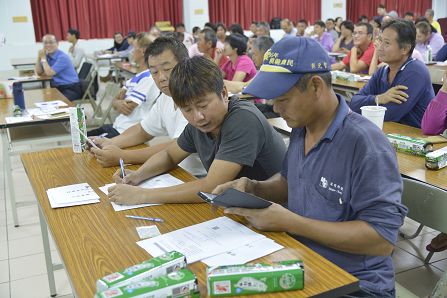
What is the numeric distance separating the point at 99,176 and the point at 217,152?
67 centimetres

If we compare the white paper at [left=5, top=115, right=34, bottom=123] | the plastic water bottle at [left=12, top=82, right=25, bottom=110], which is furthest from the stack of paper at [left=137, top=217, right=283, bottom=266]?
the plastic water bottle at [left=12, top=82, right=25, bottom=110]

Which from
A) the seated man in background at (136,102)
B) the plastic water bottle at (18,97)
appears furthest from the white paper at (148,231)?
the plastic water bottle at (18,97)

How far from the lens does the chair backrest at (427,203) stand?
1653mm

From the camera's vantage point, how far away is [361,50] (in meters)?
5.97

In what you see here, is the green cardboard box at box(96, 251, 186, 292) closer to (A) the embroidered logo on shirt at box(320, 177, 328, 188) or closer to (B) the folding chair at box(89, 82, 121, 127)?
(A) the embroidered logo on shirt at box(320, 177, 328, 188)

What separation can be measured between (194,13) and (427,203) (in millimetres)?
11237

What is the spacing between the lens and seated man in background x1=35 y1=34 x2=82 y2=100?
6441mm

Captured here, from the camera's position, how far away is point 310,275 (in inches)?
46.6

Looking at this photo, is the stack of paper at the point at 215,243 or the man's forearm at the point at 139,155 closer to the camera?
the stack of paper at the point at 215,243

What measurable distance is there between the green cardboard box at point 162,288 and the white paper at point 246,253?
0.18 metres

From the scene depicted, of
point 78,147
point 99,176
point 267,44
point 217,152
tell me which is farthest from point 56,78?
point 217,152

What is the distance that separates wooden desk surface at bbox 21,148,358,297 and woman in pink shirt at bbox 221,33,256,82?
3209 mm

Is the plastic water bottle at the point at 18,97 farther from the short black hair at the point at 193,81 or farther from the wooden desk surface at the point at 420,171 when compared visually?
the wooden desk surface at the point at 420,171

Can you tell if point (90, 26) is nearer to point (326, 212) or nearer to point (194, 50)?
A: point (194, 50)
